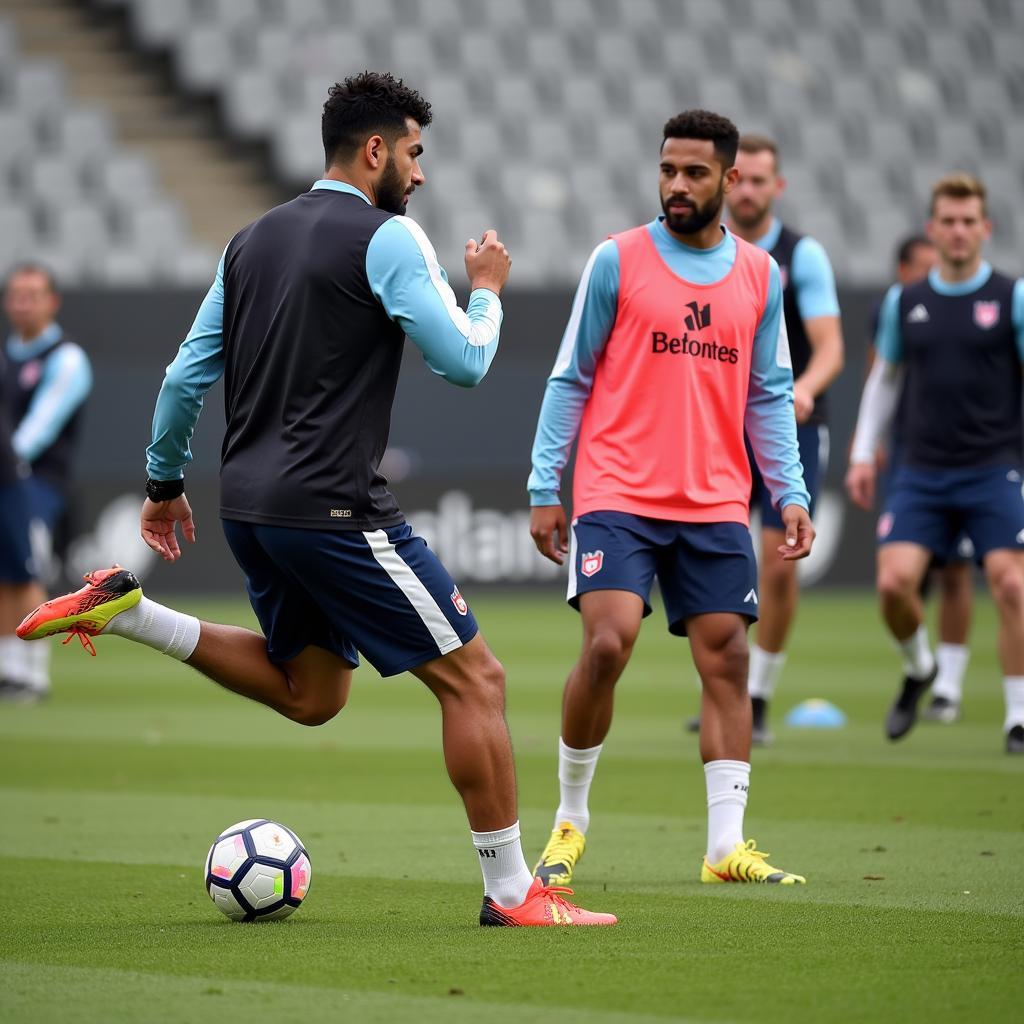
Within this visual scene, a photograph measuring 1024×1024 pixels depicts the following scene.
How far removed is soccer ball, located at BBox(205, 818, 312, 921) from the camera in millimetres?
5461

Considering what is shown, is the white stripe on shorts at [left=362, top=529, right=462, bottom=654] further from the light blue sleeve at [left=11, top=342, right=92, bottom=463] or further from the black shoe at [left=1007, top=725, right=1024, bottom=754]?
the light blue sleeve at [left=11, top=342, right=92, bottom=463]

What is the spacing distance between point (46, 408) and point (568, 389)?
7170 mm

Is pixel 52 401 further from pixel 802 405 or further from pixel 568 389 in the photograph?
pixel 568 389

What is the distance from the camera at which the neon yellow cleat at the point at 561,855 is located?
6.07 meters

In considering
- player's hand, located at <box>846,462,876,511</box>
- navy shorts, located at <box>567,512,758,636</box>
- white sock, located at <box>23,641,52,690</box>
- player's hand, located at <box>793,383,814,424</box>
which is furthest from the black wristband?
white sock, located at <box>23,641,52,690</box>

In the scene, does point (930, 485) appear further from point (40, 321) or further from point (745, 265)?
point (40, 321)

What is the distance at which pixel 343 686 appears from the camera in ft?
18.3

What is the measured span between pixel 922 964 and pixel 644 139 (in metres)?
22.9

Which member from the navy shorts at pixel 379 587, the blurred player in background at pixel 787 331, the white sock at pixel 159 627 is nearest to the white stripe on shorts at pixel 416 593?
the navy shorts at pixel 379 587

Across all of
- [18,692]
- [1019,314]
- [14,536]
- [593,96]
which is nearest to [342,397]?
[1019,314]

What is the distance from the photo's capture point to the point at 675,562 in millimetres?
6312

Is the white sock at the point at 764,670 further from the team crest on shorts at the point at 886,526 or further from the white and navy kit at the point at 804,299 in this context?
the team crest on shorts at the point at 886,526

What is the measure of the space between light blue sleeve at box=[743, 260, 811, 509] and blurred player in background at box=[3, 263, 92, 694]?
23.6 ft

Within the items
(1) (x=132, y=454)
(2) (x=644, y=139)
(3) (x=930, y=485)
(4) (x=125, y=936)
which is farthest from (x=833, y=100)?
(4) (x=125, y=936)
